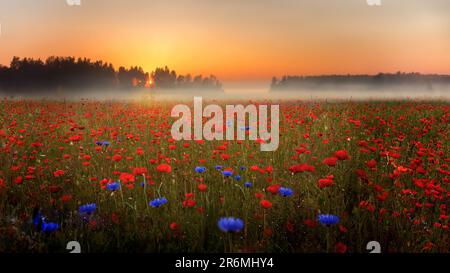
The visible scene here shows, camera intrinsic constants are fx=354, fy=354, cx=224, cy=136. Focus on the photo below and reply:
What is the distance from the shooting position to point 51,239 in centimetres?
187

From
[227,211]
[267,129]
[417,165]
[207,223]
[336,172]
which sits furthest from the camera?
[267,129]

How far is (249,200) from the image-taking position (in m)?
2.41

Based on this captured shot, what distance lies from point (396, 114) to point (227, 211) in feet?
18.1

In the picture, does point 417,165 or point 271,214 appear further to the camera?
point 417,165

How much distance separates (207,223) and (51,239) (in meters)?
0.85

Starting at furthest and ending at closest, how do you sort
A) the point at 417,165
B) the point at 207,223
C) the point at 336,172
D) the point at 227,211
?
the point at 336,172 → the point at 417,165 → the point at 227,211 → the point at 207,223

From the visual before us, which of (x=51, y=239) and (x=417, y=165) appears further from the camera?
(x=417, y=165)

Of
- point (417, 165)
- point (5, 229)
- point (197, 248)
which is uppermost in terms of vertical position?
point (417, 165)

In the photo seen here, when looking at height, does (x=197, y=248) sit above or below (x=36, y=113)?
below

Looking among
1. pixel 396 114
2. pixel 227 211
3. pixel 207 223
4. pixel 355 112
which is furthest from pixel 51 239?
pixel 396 114
